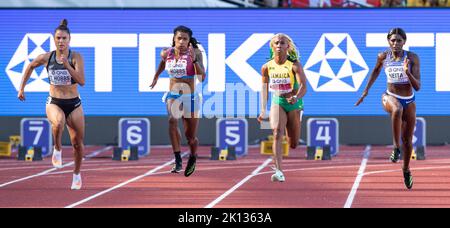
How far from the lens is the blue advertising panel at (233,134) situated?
23453 millimetres

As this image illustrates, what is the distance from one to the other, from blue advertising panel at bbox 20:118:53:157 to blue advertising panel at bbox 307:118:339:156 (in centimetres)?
475

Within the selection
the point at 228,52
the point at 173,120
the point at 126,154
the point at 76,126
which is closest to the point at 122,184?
the point at 173,120

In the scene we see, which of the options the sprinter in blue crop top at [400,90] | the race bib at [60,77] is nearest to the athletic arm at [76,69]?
the race bib at [60,77]

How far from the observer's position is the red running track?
607 inches

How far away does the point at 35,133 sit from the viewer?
23625mm

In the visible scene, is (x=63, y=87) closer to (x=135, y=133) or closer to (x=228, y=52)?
(x=135, y=133)

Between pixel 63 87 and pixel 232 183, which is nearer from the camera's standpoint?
pixel 63 87

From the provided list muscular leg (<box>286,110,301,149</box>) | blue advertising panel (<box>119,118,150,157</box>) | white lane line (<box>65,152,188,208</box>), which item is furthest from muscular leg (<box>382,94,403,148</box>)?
blue advertising panel (<box>119,118,150,157</box>)

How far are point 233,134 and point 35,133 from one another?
3.59 m

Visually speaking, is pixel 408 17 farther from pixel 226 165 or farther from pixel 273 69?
pixel 273 69

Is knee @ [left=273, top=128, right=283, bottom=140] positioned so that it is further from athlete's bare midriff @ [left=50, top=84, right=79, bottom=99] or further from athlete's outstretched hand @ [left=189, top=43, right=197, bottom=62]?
athlete's bare midriff @ [left=50, top=84, right=79, bottom=99]

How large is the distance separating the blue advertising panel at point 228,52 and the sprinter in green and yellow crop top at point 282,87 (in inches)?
317

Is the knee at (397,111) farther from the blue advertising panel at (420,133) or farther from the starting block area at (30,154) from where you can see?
the starting block area at (30,154)

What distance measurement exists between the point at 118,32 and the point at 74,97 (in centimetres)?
942
